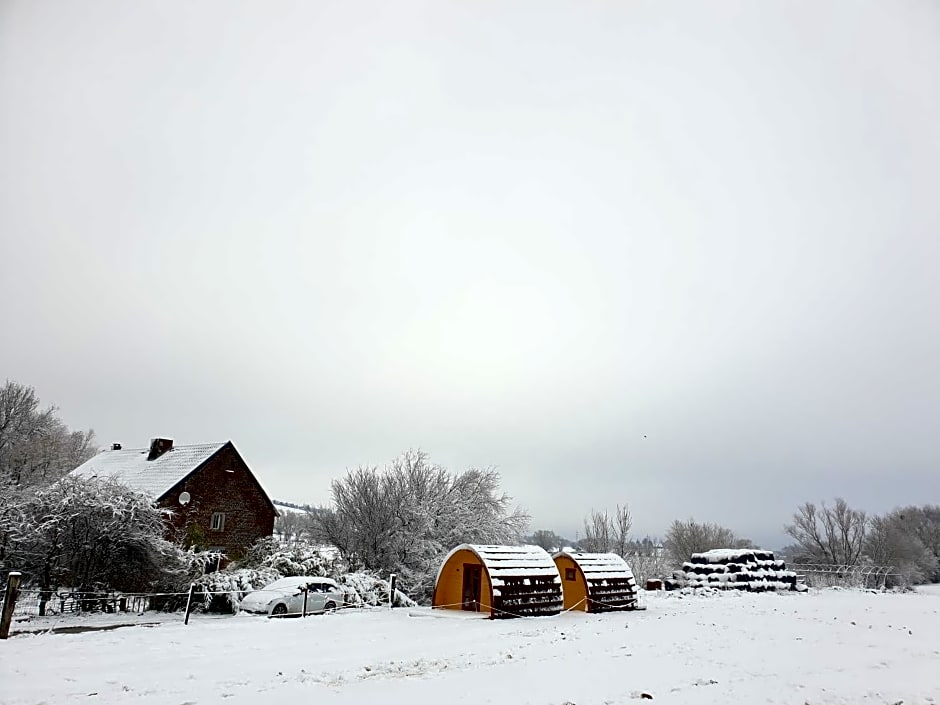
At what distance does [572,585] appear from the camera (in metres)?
24.5

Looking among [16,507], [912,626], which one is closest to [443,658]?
[912,626]

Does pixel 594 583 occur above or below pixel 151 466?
below

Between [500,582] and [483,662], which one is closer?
[483,662]

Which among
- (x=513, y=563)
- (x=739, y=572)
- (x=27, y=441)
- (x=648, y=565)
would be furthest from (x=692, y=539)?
(x=27, y=441)

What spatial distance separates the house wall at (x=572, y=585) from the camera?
23.6m

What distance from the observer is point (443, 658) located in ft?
40.2

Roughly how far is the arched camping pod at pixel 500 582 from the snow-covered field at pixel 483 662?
1416 millimetres

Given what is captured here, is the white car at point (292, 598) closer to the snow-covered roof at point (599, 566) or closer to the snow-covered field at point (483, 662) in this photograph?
the snow-covered field at point (483, 662)

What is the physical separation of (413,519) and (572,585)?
12.5 metres

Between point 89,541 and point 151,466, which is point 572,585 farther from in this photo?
point 151,466

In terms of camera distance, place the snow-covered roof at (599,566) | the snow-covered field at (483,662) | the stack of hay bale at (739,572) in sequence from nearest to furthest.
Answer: the snow-covered field at (483,662) < the snow-covered roof at (599,566) < the stack of hay bale at (739,572)

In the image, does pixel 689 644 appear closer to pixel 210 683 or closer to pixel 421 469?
pixel 210 683

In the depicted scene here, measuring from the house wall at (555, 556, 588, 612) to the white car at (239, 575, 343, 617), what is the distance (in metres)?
9.08

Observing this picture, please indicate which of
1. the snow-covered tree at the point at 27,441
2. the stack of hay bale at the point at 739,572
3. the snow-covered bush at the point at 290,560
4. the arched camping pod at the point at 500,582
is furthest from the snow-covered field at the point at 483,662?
the snow-covered tree at the point at 27,441
